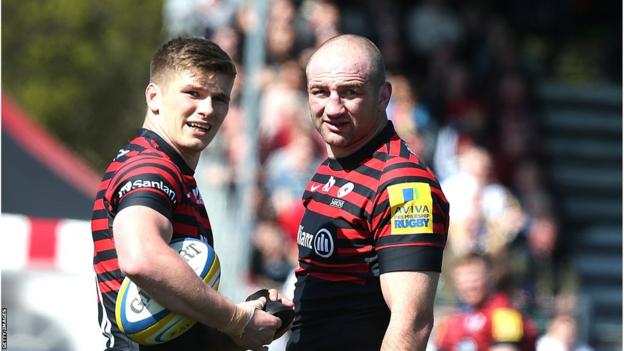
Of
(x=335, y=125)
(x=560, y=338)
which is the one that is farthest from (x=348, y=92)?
(x=560, y=338)

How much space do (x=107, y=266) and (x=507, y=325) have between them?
3.49 m

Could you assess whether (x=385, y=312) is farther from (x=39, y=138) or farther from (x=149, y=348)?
(x=39, y=138)

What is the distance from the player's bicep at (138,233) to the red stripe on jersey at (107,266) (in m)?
0.24

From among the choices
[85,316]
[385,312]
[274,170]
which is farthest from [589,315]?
[385,312]

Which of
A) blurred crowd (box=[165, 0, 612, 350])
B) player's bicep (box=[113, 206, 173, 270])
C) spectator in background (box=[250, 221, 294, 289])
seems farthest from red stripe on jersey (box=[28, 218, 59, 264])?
player's bicep (box=[113, 206, 173, 270])

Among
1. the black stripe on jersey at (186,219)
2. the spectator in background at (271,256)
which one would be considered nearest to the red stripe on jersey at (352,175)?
the black stripe on jersey at (186,219)

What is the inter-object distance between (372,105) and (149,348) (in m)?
1.15

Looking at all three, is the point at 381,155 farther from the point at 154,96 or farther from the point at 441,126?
the point at 441,126

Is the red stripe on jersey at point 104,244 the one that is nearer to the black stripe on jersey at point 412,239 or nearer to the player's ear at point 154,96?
the player's ear at point 154,96

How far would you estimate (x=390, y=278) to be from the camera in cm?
411

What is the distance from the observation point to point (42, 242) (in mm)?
9891

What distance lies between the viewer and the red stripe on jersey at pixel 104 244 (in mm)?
4168

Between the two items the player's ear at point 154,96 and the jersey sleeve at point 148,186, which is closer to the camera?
the jersey sleeve at point 148,186

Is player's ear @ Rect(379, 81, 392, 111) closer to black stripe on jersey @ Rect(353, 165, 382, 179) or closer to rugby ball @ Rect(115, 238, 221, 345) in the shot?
black stripe on jersey @ Rect(353, 165, 382, 179)
